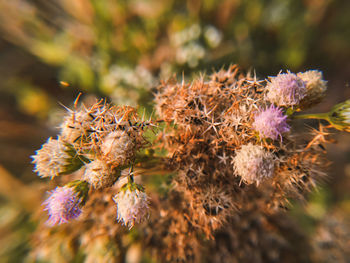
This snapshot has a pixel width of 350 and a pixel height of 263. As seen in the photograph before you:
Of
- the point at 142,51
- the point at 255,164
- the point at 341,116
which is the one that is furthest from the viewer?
the point at 142,51

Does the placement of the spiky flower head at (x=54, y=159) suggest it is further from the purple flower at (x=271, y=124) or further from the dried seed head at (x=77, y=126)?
the purple flower at (x=271, y=124)

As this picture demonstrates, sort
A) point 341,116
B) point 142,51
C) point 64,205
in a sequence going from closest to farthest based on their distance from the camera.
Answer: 1. point 64,205
2. point 341,116
3. point 142,51

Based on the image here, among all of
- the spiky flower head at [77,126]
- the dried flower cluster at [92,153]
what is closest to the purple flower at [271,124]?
the dried flower cluster at [92,153]

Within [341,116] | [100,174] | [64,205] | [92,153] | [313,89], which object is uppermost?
[313,89]

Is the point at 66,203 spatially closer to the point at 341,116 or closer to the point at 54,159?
the point at 54,159

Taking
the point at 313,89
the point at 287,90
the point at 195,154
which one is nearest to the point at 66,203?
the point at 195,154

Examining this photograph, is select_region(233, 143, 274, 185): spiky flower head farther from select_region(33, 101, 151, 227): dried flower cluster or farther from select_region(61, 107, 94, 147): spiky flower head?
select_region(61, 107, 94, 147): spiky flower head

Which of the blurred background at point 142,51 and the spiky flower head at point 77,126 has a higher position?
the blurred background at point 142,51
